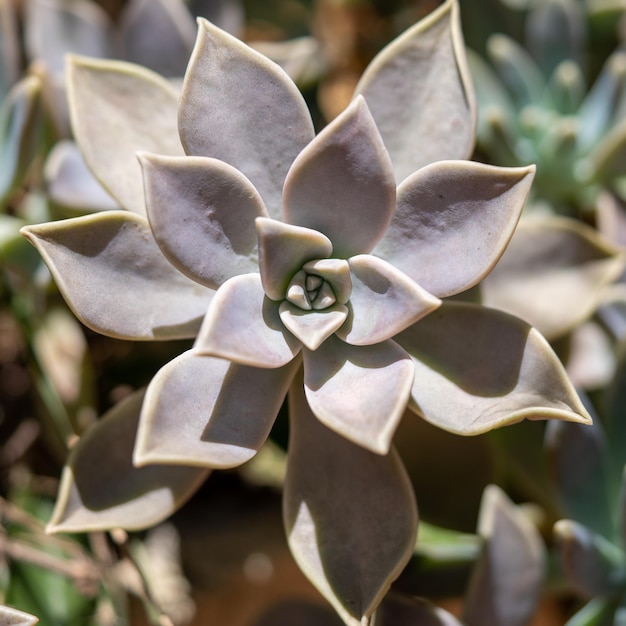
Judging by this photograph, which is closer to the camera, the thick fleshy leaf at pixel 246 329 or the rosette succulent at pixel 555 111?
the thick fleshy leaf at pixel 246 329

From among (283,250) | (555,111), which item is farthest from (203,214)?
(555,111)

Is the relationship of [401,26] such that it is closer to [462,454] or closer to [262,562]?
[462,454]

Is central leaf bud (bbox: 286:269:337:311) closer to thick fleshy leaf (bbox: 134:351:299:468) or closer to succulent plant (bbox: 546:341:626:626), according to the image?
thick fleshy leaf (bbox: 134:351:299:468)

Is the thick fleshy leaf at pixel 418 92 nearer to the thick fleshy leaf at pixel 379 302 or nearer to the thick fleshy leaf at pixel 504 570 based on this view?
the thick fleshy leaf at pixel 379 302

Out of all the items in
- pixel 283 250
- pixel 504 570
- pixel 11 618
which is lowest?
pixel 504 570

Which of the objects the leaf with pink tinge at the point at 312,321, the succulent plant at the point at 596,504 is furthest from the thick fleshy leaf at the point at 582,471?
the leaf with pink tinge at the point at 312,321

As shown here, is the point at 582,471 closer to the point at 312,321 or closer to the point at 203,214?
the point at 312,321

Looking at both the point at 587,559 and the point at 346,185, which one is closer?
the point at 346,185
